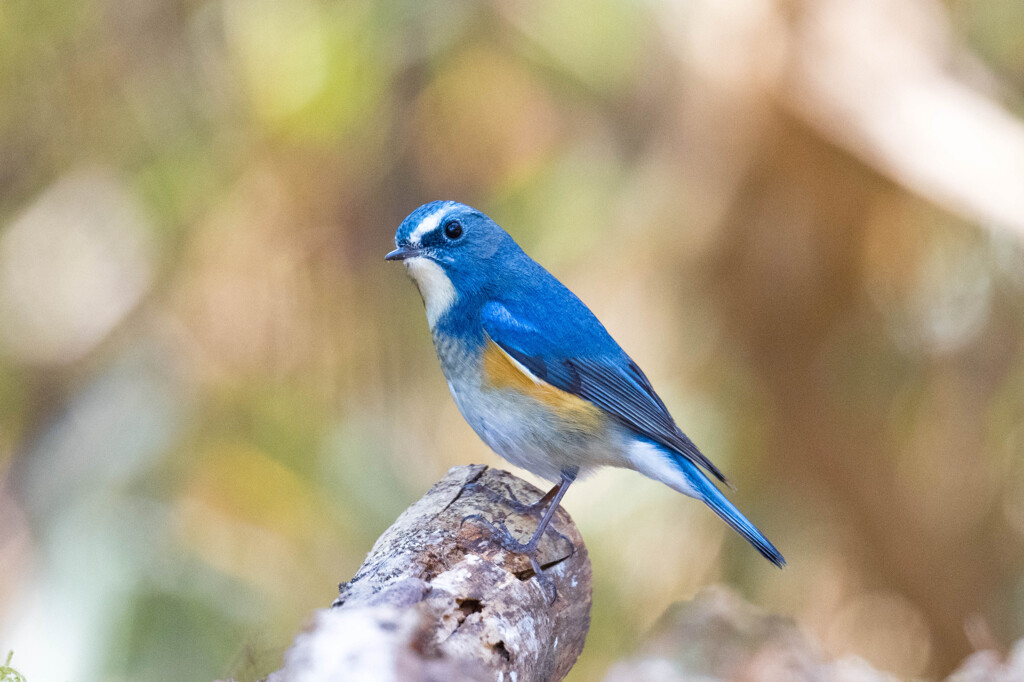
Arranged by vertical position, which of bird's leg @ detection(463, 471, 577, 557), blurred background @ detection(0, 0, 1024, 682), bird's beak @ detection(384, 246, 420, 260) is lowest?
bird's leg @ detection(463, 471, 577, 557)

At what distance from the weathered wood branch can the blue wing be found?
271mm

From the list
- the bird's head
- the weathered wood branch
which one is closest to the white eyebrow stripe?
the bird's head

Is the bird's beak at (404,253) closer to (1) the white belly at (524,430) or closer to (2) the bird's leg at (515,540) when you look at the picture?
(1) the white belly at (524,430)

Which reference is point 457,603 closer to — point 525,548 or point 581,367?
point 525,548

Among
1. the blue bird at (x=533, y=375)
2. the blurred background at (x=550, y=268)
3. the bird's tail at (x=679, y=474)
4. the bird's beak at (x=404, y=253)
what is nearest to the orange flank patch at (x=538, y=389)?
the blue bird at (x=533, y=375)

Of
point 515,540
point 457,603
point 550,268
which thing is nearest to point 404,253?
point 515,540

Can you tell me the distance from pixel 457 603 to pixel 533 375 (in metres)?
0.65

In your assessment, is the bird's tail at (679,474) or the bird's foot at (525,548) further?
the bird's tail at (679,474)

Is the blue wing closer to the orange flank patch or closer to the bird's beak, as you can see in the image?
the orange flank patch

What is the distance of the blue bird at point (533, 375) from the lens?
2.07 meters

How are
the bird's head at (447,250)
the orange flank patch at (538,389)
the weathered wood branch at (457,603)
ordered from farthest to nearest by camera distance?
the bird's head at (447,250) → the orange flank patch at (538,389) → the weathered wood branch at (457,603)

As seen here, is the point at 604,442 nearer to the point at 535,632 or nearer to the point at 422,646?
the point at 535,632

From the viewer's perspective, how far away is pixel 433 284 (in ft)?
7.39

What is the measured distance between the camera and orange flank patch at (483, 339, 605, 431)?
2.05 metres
